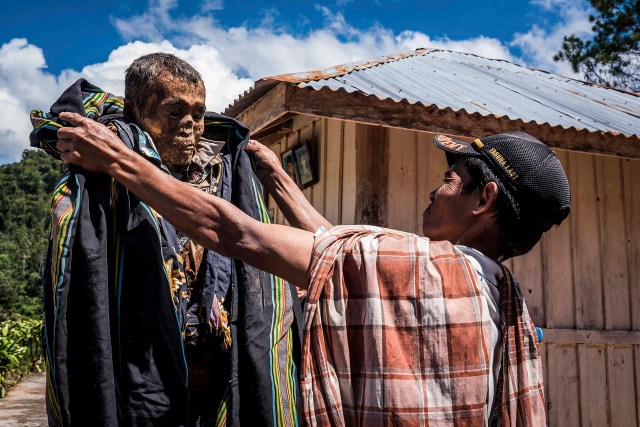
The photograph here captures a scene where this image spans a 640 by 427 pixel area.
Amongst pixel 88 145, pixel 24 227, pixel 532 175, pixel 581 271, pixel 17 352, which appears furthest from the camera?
pixel 24 227

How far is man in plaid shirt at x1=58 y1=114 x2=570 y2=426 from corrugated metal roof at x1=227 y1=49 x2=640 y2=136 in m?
2.56

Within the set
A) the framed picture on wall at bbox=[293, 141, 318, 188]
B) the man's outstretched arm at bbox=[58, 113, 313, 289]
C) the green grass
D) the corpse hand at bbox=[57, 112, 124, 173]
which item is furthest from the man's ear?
the green grass

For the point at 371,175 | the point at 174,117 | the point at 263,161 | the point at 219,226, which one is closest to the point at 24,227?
the point at 371,175

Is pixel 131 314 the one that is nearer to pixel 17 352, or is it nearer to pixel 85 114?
pixel 85 114

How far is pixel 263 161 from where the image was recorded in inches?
89.2

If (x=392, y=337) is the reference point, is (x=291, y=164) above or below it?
above

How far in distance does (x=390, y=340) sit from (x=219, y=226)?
0.49 meters

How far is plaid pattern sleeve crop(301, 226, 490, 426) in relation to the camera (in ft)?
4.60

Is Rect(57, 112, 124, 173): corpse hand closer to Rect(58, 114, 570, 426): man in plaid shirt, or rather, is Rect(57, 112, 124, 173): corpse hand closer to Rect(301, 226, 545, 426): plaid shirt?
Rect(58, 114, 570, 426): man in plaid shirt

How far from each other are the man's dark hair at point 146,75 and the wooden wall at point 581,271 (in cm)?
312

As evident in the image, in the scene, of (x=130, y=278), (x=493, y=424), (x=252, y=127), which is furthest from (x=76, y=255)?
(x=252, y=127)

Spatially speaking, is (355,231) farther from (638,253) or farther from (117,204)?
(638,253)

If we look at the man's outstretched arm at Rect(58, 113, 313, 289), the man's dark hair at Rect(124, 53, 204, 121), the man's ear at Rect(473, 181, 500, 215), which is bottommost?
the man's outstretched arm at Rect(58, 113, 313, 289)

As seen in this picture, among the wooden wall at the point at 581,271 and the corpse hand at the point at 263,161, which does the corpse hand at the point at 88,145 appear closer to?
the corpse hand at the point at 263,161
